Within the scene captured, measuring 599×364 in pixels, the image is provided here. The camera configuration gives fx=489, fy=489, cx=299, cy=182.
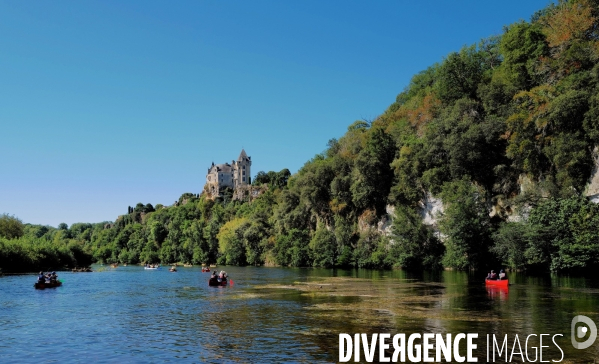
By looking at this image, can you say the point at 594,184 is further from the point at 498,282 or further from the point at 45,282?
the point at 45,282

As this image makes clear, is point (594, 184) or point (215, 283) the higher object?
point (594, 184)

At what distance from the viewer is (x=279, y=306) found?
3597 cm

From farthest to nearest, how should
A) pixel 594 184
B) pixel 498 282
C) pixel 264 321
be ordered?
pixel 594 184 → pixel 498 282 → pixel 264 321

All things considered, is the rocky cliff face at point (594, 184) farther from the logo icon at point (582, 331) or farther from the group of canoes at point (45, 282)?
the group of canoes at point (45, 282)

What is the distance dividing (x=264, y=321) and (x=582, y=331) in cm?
1689

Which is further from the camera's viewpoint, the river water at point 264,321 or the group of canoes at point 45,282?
the group of canoes at point 45,282

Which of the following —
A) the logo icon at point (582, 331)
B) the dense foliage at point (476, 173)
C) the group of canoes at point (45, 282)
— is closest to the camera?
the logo icon at point (582, 331)

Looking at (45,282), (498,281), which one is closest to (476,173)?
(498,281)

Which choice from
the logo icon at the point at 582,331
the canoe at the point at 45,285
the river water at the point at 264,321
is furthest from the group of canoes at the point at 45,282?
the logo icon at the point at 582,331

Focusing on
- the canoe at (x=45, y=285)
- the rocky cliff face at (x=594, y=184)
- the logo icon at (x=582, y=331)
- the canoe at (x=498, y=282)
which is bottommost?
→ the canoe at (x=45, y=285)

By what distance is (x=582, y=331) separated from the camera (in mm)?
24375

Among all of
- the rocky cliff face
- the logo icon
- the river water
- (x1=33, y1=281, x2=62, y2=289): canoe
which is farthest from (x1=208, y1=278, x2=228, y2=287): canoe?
the rocky cliff face

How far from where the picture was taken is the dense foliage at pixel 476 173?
62938mm

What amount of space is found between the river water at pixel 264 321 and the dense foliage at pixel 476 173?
19209mm
